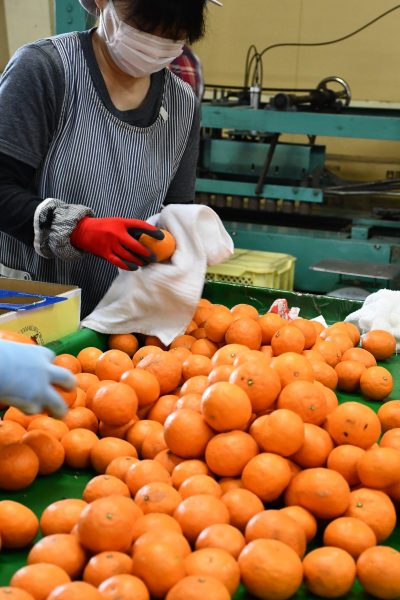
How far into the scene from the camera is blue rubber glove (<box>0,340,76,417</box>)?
3.21 ft

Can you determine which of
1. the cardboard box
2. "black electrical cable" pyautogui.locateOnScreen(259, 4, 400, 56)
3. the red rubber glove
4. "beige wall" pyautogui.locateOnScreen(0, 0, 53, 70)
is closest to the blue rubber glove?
the cardboard box

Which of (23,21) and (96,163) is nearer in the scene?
(96,163)

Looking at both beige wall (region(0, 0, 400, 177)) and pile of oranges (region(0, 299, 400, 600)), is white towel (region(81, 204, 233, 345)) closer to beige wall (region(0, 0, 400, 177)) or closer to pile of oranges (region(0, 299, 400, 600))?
pile of oranges (region(0, 299, 400, 600))

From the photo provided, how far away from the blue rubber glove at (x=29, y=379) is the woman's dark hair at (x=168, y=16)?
41.6 inches

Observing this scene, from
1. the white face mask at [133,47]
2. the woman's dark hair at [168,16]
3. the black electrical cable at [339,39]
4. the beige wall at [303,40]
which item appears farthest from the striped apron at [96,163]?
the beige wall at [303,40]

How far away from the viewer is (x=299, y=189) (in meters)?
4.23

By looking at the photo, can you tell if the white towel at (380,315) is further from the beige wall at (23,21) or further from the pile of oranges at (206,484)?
the beige wall at (23,21)

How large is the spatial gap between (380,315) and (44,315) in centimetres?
96

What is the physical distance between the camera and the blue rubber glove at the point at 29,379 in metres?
0.98

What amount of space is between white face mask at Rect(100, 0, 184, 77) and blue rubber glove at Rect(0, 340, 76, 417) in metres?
1.08

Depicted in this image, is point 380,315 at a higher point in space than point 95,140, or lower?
lower

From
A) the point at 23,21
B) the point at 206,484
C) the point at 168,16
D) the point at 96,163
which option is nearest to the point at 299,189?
the point at 96,163

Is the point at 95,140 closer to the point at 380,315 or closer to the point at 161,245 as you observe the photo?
the point at 161,245

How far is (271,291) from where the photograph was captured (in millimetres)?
2234
